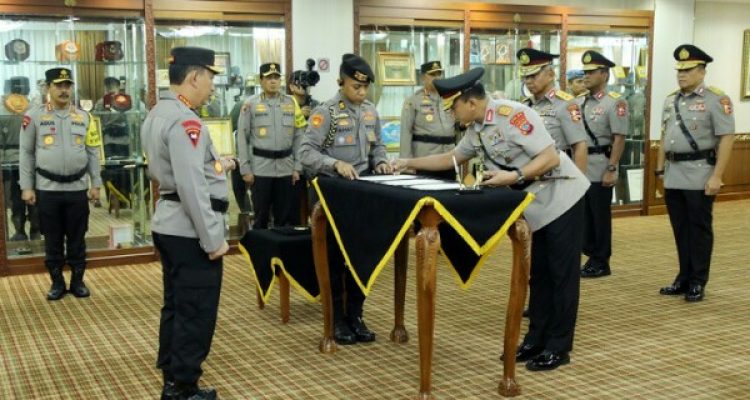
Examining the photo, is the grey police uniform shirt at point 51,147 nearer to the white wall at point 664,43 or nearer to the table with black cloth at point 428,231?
the table with black cloth at point 428,231

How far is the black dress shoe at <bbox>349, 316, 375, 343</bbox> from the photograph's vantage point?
4.57m

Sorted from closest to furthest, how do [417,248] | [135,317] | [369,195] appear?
[417,248]
[369,195]
[135,317]

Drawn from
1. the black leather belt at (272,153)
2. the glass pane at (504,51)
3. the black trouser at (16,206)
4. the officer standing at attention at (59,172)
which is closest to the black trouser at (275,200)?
the black leather belt at (272,153)

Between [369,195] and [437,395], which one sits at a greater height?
[369,195]

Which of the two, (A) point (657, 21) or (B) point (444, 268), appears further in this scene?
(A) point (657, 21)

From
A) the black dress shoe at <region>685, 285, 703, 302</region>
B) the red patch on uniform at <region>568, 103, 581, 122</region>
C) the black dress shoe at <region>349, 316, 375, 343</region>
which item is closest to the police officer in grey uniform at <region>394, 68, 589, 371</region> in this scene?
the black dress shoe at <region>349, 316, 375, 343</region>

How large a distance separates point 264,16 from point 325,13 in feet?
1.93

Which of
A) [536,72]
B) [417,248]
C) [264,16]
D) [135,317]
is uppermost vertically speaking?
[264,16]

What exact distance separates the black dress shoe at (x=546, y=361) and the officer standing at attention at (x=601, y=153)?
2.36m

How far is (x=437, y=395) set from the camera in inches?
147

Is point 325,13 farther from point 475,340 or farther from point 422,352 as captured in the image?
point 422,352

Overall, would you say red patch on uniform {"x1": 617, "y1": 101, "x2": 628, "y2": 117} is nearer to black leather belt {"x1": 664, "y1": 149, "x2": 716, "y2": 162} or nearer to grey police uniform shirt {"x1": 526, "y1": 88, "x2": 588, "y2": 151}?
black leather belt {"x1": 664, "y1": 149, "x2": 716, "y2": 162}

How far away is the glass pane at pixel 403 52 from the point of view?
805cm

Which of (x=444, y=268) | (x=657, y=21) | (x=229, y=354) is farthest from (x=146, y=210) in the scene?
(x=657, y=21)
